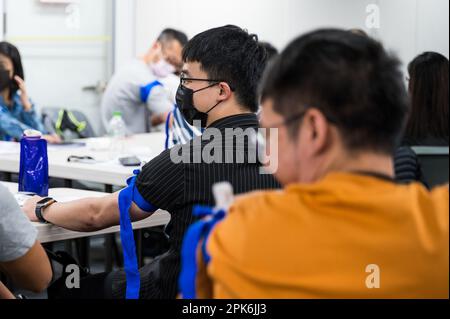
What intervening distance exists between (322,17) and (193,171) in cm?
501

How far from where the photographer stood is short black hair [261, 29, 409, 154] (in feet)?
3.81

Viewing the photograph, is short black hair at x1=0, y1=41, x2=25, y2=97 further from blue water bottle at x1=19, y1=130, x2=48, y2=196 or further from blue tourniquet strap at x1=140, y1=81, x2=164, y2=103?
blue water bottle at x1=19, y1=130, x2=48, y2=196

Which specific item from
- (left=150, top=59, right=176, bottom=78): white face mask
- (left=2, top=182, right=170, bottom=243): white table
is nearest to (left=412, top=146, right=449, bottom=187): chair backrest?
(left=2, top=182, right=170, bottom=243): white table

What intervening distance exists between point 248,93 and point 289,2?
4703 mm

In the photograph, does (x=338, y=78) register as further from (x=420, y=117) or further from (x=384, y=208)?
(x=420, y=117)

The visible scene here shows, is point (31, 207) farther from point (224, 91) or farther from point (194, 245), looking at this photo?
point (194, 245)

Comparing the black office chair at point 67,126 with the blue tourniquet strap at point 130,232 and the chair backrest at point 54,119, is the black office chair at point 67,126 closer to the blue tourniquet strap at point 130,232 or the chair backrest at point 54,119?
the chair backrest at point 54,119

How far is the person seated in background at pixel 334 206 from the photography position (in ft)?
3.63

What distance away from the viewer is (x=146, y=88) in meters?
5.51

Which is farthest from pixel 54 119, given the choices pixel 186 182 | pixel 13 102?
pixel 186 182

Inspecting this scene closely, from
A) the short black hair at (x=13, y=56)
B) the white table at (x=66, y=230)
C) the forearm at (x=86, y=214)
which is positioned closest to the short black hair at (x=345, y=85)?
the forearm at (x=86, y=214)

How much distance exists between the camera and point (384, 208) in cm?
110

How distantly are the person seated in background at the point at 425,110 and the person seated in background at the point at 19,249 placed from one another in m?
1.40

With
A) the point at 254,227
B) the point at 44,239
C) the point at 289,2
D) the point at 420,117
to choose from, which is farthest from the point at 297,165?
the point at 289,2
